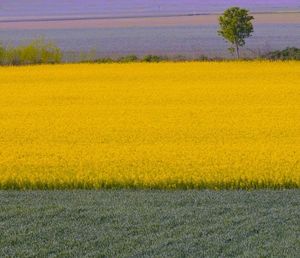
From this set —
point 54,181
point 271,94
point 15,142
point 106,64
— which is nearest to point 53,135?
point 15,142

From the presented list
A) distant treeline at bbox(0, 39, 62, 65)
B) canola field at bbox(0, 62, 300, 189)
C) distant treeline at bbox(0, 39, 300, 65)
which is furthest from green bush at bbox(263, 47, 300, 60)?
distant treeline at bbox(0, 39, 62, 65)

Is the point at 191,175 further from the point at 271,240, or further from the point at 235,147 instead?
the point at 271,240

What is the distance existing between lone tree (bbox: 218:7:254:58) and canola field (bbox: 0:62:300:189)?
12.6m

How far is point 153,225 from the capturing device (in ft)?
28.3

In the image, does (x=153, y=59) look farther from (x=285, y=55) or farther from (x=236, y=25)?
(x=236, y=25)

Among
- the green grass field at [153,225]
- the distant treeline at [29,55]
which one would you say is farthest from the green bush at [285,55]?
the green grass field at [153,225]

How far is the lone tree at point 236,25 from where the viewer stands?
47094 mm

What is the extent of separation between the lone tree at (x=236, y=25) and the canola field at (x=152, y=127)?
41.3 ft

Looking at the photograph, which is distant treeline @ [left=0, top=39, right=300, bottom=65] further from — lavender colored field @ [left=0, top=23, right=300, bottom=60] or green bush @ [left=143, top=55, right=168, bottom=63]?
lavender colored field @ [left=0, top=23, right=300, bottom=60]

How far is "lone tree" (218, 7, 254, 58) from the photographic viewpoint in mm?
47094

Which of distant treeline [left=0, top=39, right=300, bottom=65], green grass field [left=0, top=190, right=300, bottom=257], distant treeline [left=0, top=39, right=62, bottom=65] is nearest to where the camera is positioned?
green grass field [left=0, top=190, right=300, bottom=257]

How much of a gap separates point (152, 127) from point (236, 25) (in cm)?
2853

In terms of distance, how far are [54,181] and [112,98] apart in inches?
532

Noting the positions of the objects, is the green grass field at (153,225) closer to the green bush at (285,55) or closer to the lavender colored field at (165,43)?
the green bush at (285,55)
